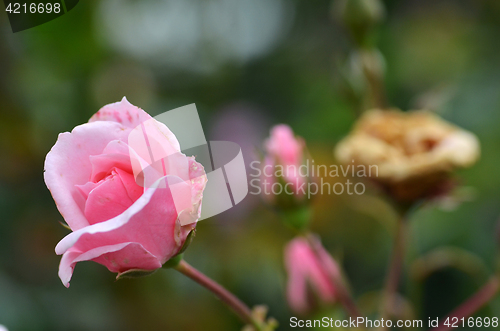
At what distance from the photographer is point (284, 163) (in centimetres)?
40

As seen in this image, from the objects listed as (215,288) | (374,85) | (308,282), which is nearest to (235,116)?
(374,85)

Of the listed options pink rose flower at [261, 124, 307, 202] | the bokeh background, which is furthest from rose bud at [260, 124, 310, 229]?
the bokeh background

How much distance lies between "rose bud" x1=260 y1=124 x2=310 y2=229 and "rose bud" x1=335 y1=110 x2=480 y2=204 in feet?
0.26

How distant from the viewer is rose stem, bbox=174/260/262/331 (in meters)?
0.25

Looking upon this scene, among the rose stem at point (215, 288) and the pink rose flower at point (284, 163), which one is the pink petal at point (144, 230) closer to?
the rose stem at point (215, 288)

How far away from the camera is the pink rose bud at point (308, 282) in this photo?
1.52 ft

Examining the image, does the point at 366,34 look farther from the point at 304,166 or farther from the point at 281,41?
the point at 281,41

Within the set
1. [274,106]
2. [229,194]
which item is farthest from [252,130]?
[229,194]

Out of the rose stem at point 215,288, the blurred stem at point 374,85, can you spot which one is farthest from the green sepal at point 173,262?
the blurred stem at point 374,85

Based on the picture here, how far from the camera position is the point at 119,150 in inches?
8.2

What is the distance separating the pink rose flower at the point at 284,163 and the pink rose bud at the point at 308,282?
8cm

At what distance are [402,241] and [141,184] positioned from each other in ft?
1.05

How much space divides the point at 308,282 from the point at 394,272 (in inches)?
3.4

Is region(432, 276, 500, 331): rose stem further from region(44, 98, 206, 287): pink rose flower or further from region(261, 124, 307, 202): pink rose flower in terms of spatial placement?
region(44, 98, 206, 287): pink rose flower
